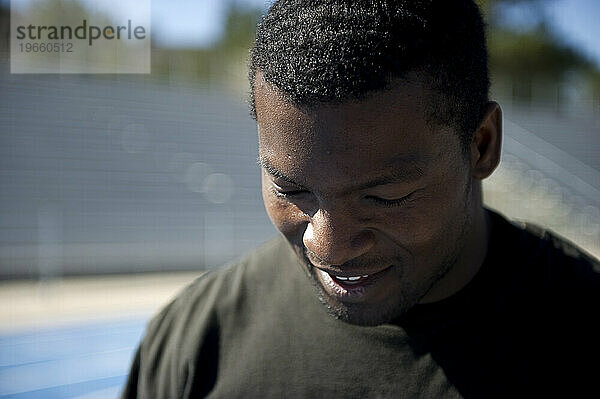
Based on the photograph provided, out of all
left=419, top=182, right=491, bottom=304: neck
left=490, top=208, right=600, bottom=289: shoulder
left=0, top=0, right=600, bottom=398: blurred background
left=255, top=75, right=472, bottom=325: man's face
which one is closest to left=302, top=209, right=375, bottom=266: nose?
left=255, top=75, right=472, bottom=325: man's face

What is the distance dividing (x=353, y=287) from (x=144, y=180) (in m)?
11.3

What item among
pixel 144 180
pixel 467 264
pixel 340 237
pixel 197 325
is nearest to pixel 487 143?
pixel 467 264

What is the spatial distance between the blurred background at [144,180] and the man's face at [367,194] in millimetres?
4855

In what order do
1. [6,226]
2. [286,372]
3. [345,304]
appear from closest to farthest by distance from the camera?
[345,304] → [286,372] → [6,226]

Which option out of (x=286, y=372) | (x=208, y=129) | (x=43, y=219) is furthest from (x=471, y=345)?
(x=208, y=129)

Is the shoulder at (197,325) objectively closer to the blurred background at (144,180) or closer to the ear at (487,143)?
the ear at (487,143)

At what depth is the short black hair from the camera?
1040 millimetres

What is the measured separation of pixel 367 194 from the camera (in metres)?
1.07

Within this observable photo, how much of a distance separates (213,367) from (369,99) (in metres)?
0.66

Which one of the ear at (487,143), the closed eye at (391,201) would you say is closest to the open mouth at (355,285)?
the closed eye at (391,201)

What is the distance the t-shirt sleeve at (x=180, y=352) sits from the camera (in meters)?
1.39

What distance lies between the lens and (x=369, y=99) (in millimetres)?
1043

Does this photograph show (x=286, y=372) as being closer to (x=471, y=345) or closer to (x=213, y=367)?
(x=213, y=367)

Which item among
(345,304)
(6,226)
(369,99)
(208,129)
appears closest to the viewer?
(369,99)
